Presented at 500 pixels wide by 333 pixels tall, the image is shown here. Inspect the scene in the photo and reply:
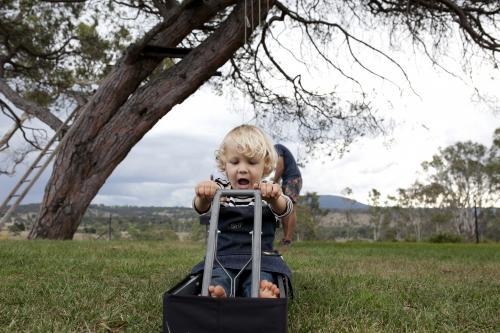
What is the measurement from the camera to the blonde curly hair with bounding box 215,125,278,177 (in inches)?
110

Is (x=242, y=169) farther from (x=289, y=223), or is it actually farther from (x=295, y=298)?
(x=289, y=223)

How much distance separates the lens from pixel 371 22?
Answer: 9625mm

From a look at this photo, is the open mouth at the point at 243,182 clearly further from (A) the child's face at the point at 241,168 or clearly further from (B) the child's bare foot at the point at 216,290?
(B) the child's bare foot at the point at 216,290

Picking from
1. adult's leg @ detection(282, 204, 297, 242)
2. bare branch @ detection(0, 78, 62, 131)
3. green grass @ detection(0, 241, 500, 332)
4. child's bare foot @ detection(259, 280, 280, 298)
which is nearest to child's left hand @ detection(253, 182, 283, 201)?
child's bare foot @ detection(259, 280, 280, 298)

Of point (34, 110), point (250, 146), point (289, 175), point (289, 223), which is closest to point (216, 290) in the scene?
point (250, 146)

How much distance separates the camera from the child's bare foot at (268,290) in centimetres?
239

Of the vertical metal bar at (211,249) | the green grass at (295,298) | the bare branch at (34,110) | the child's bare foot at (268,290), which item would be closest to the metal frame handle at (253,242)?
the vertical metal bar at (211,249)

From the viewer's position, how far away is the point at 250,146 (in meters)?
2.78

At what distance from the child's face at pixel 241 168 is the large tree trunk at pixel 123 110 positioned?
6257 millimetres

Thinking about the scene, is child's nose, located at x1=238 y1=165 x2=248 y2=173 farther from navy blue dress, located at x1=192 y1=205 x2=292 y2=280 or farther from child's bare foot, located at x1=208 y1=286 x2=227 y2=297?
child's bare foot, located at x1=208 y1=286 x2=227 y2=297

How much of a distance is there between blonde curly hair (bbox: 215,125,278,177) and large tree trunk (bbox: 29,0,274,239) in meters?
6.13

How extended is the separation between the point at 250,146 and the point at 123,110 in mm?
6765

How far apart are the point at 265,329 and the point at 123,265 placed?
108 inches

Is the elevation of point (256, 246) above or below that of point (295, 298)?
above
